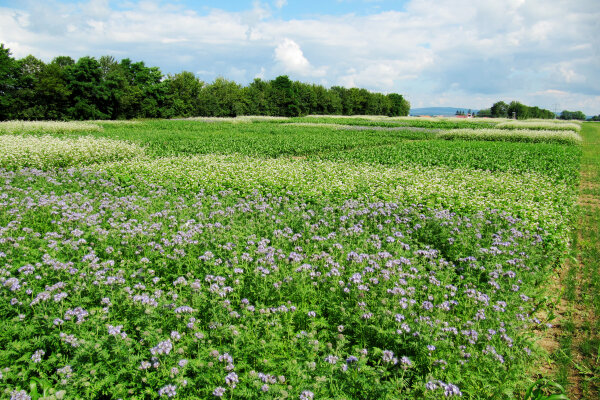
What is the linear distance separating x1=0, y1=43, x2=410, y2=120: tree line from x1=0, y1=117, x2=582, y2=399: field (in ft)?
171

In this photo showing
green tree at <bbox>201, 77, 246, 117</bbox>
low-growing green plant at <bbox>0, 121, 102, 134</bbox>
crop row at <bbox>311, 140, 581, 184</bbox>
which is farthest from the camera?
green tree at <bbox>201, 77, 246, 117</bbox>

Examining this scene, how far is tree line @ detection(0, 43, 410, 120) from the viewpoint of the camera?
49969mm

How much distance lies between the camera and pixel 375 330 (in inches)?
163

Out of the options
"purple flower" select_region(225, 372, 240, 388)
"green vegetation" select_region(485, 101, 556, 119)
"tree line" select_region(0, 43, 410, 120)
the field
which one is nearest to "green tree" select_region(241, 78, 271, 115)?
"tree line" select_region(0, 43, 410, 120)

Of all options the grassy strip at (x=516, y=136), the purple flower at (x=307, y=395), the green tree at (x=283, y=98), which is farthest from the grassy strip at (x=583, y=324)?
the green tree at (x=283, y=98)

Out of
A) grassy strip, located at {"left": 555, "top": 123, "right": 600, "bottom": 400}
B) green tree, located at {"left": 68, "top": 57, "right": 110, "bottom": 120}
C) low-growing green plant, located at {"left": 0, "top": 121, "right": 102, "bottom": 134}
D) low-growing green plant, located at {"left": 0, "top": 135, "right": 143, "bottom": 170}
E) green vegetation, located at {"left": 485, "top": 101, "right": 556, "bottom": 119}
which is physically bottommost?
grassy strip, located at {"left": 555, "top": 123, "right": 600, "bottom": 400}

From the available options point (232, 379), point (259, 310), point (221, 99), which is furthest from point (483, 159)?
point (221, 99)

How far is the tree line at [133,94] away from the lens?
50.0m

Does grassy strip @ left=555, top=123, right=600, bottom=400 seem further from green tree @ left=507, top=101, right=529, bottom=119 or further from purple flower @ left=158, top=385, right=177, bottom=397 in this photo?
green tree @ left=507, top=101, right=529, bottom=119

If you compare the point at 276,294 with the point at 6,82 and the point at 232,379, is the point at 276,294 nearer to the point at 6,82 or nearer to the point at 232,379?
the point at 232,379

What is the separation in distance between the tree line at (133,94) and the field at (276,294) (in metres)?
52.0

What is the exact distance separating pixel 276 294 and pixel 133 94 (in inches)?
2636

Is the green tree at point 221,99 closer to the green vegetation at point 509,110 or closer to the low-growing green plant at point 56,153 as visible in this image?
the low-growing green plant at point 56,153

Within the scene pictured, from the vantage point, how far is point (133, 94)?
61.8 m
